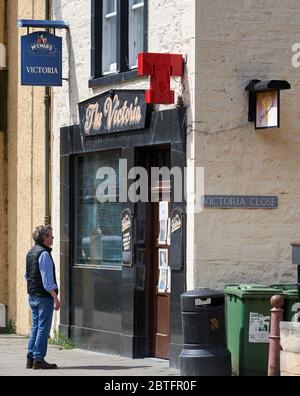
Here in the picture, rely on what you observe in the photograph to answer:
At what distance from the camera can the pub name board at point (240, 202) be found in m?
14.0

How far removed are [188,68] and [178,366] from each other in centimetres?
381

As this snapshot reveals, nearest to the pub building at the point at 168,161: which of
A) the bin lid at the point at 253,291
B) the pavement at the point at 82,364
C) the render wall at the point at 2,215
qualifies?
the pavement at the point at 82,364

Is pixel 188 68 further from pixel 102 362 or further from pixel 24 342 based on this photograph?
pixel 24 342

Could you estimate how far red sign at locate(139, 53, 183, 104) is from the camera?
14164 mm

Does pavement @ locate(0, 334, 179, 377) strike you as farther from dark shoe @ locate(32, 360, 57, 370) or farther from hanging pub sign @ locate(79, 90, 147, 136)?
hanging pub sign @ locate(79, 90, 147, 136)

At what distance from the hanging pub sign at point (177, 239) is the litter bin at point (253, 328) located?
43.3 inches

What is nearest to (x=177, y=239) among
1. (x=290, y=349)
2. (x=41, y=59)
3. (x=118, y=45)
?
(x=290, y=349)

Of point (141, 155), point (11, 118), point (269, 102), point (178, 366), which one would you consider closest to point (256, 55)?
point (269, 102)

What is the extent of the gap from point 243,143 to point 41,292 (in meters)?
3.23

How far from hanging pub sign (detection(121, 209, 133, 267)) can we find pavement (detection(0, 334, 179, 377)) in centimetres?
139

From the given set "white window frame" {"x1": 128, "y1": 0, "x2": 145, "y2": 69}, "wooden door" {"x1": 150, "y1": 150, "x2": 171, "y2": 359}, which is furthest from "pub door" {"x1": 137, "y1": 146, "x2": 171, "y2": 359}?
"white window frame" {"x1": 128, "y1": 0, "x2": 145, "y2": 69}

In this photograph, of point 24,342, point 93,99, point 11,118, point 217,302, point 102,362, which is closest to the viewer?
point 217,302

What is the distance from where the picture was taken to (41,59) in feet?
56.9

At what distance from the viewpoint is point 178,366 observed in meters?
14.2
